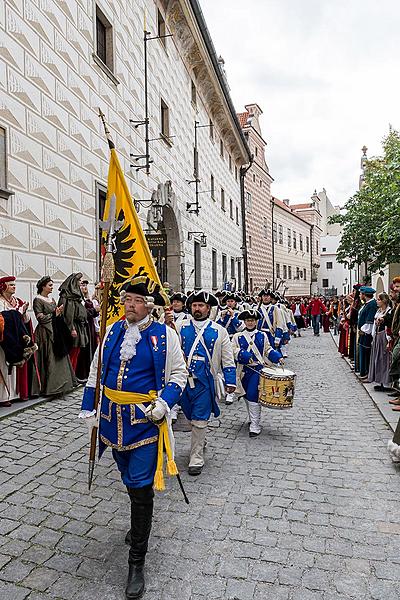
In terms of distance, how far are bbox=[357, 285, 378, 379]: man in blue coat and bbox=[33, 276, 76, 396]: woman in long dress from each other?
584 cm

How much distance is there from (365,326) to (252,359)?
4.24 m

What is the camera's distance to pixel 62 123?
9094mm

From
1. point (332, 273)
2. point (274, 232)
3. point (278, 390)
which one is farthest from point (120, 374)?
point (332, 273)

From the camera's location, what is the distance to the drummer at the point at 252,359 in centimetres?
646

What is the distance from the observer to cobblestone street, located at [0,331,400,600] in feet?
10.3

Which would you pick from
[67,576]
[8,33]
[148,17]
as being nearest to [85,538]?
[67,576]

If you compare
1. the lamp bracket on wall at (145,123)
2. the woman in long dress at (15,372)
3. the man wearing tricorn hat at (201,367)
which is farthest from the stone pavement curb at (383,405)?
the lamp bracket on wall at (145,123)

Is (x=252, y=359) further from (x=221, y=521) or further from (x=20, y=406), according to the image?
(x=20, y=406)

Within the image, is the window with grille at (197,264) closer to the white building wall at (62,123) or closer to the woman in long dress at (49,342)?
the white building wall at (62,123)

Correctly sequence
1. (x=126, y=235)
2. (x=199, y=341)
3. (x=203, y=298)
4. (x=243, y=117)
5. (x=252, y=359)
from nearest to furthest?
(x=126, y=235) → (x=199, y=341) → (x=203, y=298) → (x=252, y=359) → (x=243, y=117)

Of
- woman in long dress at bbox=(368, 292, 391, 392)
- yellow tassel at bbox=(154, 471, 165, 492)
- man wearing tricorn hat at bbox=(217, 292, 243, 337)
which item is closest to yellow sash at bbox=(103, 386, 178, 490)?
yellow tassel at bbox=(154, 471, 165, 492)

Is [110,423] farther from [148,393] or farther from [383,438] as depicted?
[383,438]

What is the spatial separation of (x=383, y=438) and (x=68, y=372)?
4.79 metres

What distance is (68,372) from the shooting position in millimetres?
8039
